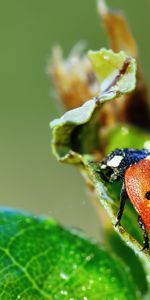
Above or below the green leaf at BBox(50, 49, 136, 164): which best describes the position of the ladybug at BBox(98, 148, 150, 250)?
below

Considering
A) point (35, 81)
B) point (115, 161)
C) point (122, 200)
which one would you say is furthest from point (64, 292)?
point (35, 81)

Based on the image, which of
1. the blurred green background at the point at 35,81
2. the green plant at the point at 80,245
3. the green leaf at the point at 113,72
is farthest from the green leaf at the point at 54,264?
the blurred green background at the point at 35,81

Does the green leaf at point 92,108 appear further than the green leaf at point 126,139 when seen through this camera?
No

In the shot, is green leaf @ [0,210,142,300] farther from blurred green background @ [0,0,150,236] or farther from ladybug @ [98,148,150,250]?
blurred green background @ [0,0,150,236]

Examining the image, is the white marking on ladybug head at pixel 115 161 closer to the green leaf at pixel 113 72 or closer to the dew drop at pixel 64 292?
the green leaf at pixel 113 72

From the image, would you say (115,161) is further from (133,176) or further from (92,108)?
(92,108)

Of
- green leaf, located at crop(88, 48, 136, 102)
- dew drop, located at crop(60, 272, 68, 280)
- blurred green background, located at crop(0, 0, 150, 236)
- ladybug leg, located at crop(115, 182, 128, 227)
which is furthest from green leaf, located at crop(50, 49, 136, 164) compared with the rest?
blurred green background, located at crop(0, 0, 150, 236)
